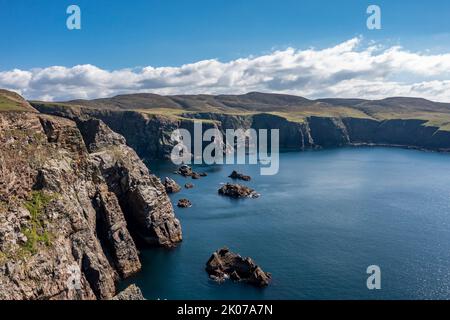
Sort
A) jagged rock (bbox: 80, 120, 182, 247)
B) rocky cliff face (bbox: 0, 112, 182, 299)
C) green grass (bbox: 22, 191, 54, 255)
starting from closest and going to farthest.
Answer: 1. rocky cliff face (bbox: 0, 112, 182, 299)
2. green grass (bbox: 22, 191, 54, 255)
3. jagged rock (bbox: 80, 120, 182, 247)

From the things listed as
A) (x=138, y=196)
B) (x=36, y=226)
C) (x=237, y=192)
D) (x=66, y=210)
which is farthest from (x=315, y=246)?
(x=36, y=226)

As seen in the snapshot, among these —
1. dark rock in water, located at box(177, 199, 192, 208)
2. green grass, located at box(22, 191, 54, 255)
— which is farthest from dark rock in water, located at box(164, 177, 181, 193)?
green grass, located at box(22, 191, 54, 255)

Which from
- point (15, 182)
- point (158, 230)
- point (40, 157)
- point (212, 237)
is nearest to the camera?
point (15, 182)

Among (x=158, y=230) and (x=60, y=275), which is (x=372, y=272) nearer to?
(x=158, y=230)

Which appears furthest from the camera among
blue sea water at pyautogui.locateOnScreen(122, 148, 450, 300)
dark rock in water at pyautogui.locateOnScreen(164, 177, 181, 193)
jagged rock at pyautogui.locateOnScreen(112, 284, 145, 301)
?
dark rock in water at pyautogui.locateOnScreen(164, 177, 181, 193)

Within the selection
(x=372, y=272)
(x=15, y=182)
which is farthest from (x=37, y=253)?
(x=372, y=272)

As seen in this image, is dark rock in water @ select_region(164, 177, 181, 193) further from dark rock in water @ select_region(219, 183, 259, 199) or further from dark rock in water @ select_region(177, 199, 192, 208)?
dark rock in water @ select_region(177, 199, 192, 208)

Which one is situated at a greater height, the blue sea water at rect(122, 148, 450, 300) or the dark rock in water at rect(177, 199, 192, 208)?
the dark rock in water at rect(177, 199, 192, 208)
